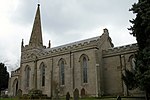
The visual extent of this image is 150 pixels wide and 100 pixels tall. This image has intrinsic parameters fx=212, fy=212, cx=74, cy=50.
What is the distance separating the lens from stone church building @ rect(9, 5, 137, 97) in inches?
1357

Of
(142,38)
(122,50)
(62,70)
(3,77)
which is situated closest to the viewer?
(142,38)

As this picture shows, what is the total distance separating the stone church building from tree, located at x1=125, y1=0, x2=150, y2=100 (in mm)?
10405

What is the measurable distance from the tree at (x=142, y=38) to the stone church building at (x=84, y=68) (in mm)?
10405

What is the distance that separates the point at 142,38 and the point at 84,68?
50.2 feet

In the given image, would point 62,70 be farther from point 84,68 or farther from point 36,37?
point 36,37

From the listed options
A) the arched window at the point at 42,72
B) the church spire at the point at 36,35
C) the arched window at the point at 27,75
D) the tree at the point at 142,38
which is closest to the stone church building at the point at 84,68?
the arched window at the point at 42,72

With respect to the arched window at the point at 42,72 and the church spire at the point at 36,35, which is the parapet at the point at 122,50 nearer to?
the arched window at the point at 42,72

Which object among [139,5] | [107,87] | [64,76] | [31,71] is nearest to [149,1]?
[139,5]

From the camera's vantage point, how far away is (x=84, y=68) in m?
36.9

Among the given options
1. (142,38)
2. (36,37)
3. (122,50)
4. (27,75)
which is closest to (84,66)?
(122,50)

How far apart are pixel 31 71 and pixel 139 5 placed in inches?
1155

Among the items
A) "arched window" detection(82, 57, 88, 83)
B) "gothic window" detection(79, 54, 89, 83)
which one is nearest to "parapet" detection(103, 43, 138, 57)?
"gothic window" detection(79, 54, 89, 83)

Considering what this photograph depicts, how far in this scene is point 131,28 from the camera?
79.8 feet

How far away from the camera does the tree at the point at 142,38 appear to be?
21141 mm
